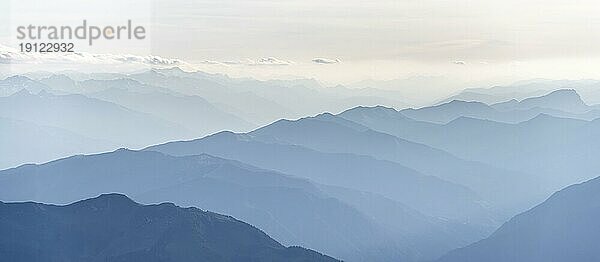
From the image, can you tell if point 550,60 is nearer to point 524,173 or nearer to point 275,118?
point 524,173

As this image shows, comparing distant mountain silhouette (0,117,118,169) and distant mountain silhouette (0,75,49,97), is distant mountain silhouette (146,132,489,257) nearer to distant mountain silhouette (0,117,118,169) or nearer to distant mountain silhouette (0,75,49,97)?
distant mountain silhouette (0,117,118,169)

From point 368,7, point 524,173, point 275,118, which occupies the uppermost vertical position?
point 368,7

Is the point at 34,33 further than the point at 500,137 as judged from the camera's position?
No

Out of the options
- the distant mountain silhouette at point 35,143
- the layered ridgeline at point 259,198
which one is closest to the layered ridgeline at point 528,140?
the layered ridgeline at point 259,198

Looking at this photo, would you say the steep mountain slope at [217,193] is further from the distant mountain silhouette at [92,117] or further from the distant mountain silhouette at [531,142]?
the distant mountain silhouette at [531,142]

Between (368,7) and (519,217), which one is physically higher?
(368,7)

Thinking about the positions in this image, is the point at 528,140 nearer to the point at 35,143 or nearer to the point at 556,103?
the point at 556,103

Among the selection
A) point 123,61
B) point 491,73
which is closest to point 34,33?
point 123,61

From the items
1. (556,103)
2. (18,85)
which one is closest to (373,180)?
(556,103)
